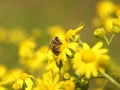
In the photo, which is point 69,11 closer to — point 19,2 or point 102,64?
point 19,2

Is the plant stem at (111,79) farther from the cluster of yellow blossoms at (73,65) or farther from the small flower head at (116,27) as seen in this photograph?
the small flower head at (116,27)

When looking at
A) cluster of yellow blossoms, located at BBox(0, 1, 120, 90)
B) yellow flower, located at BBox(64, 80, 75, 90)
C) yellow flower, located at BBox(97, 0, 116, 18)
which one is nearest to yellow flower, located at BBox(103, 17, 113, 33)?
yellow flower, located at BBox(97, 0, 116, 18)

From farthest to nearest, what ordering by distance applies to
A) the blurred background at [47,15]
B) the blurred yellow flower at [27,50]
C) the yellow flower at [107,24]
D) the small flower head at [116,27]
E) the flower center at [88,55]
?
the blurred background at [47,15] < the yellow flower at [107,24] < the blurred yellow flower at [27,50] < the small flower head at [116,27] < the flower center at [88,55]

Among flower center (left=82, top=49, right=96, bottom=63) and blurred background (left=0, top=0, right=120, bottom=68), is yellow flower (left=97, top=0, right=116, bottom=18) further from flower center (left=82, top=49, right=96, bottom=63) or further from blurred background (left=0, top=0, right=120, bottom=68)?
flower center (left=82, top=49, right=96, bottom=63)

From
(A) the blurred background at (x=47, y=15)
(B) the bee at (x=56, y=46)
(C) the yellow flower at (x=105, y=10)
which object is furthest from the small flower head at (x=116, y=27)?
(A) the blurred background at (x=47, y=15)

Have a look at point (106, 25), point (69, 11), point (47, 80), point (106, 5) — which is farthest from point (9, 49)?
point (47, 80)

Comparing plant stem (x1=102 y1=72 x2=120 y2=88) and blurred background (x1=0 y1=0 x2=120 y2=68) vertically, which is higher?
blurred background (x1=0 y1=0 x2=120 y2=68)

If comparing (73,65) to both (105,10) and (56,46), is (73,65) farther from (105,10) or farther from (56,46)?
(105,10)
